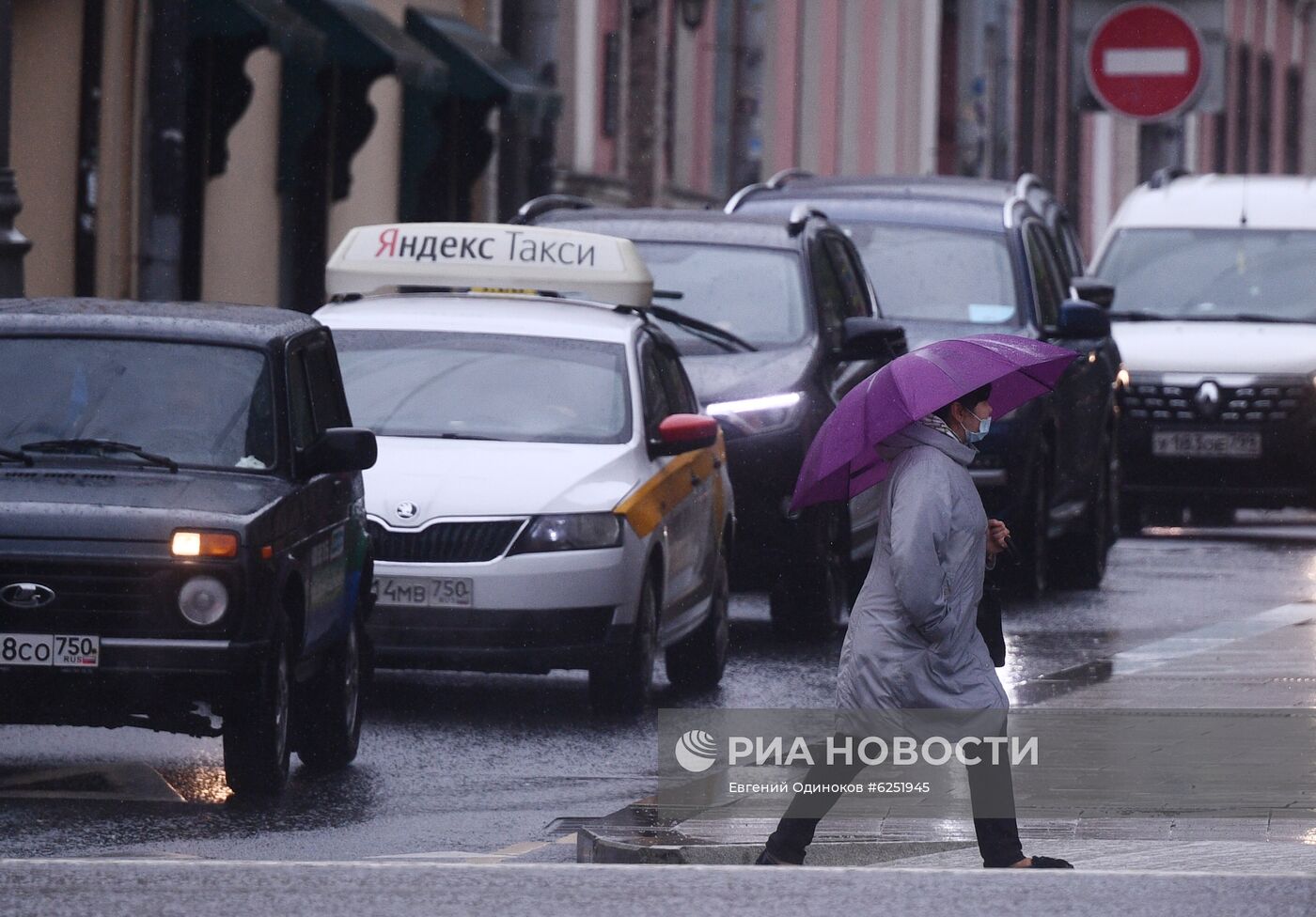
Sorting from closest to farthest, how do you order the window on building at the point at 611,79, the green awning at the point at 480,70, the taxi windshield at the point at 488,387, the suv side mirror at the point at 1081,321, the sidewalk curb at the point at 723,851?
1. the sidewalk curb at the point at 723,851
2. the taxi windshield at the point at 488,387
3. the suv side mirror at the point at 1081,321
4. the green awning at the point at 480,70
5. the window on building at the point at 611,79

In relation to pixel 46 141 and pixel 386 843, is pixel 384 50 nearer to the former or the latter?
pixel 46 141

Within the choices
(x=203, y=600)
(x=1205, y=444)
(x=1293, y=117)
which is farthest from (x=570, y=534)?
(x=1293, y=117)

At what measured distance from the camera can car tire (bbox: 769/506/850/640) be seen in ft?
48.5

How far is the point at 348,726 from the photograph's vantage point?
427 inches

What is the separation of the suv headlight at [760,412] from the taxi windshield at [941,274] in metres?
2.68

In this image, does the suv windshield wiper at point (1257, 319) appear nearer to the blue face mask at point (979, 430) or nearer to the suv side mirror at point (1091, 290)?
the suv side mirror at point (1091, 290)

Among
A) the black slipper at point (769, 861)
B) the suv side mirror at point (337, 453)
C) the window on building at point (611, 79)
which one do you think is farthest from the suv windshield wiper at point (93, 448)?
the window on building at point (611, 79)

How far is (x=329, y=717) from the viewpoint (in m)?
10.7

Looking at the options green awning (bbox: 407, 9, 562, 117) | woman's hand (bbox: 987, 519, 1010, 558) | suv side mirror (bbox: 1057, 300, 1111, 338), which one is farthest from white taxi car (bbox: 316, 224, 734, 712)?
green awning (bbox: 407, 9, 562, 117)

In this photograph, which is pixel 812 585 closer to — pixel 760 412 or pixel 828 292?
pixel 760 412

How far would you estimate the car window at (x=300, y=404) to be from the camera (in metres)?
10.6

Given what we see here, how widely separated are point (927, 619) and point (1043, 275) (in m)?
10.6

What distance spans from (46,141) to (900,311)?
20.8ft

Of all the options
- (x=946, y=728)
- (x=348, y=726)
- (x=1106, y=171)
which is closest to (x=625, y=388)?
(x=348, y=726)
